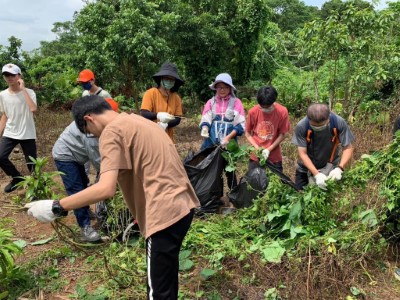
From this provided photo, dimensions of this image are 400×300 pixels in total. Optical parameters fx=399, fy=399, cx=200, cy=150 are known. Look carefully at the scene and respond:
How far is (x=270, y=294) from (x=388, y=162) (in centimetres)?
128

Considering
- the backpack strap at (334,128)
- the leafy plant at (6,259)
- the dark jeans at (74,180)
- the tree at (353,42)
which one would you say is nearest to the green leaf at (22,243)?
the dark jeans at (74,180)

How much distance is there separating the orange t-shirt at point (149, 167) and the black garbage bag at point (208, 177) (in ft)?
5.68

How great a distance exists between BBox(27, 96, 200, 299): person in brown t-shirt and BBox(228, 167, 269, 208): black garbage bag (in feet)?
4.80

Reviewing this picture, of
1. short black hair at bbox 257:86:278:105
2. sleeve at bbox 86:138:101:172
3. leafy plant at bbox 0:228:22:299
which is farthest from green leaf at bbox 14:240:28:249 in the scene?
short black hair at bbox 257:86:278:105

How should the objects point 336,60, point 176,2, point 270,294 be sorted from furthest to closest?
1. point 176,2
2. point 336,60
3. point 270,294

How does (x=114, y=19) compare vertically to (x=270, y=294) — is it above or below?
above

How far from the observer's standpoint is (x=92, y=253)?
10.5 ft

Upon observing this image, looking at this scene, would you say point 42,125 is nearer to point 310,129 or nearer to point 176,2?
point 176,2

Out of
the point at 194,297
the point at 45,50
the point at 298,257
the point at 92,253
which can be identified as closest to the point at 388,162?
the point at 298,257

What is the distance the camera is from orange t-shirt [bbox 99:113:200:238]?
184 cm

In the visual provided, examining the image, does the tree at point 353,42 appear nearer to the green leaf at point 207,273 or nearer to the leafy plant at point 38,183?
the green leaf at point 207,273

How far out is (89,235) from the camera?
332cm

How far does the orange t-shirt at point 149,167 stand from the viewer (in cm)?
184

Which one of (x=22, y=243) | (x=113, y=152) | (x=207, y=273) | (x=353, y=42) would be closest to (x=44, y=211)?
(x=113, y=152)
